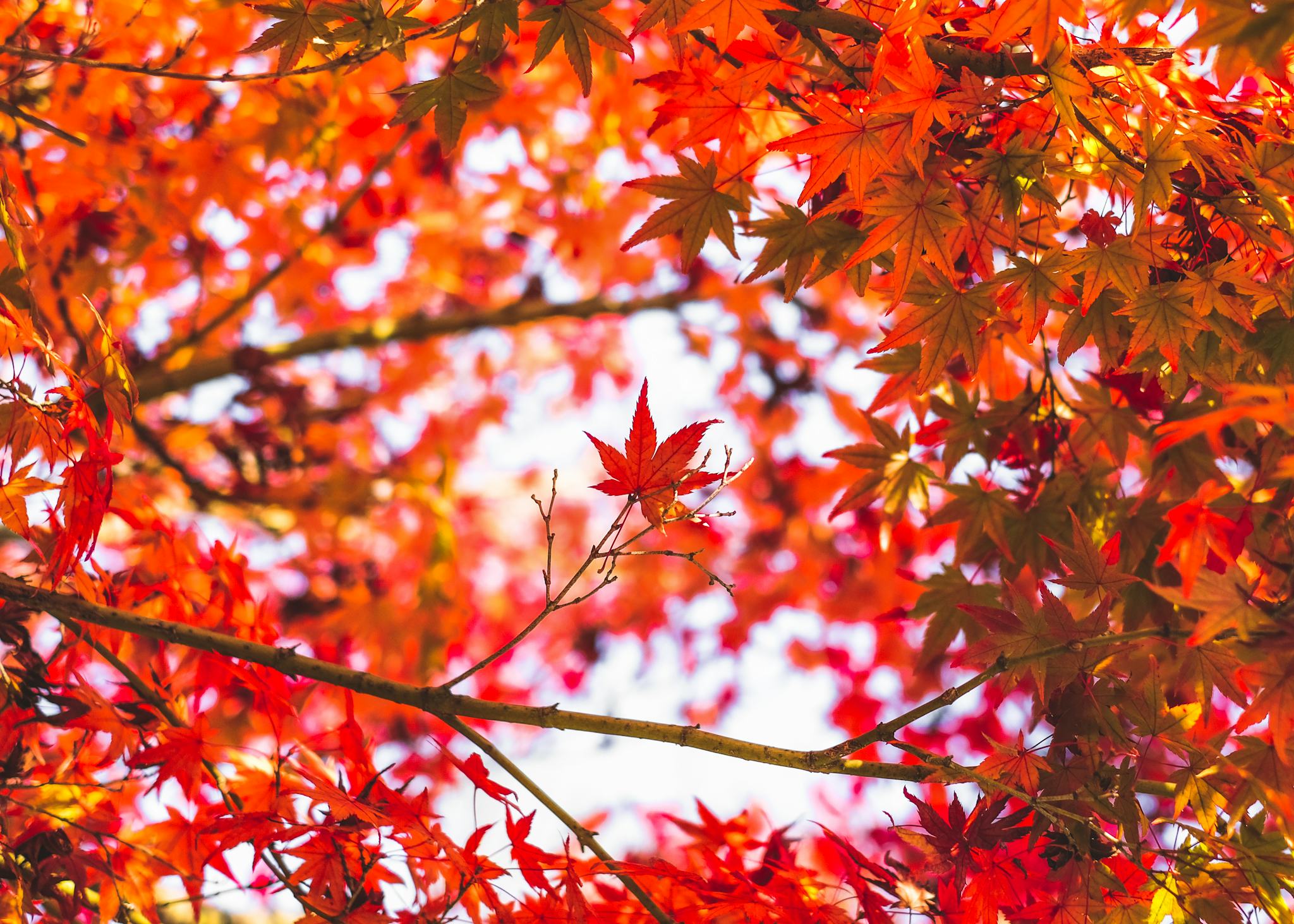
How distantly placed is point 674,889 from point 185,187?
8.87 ft

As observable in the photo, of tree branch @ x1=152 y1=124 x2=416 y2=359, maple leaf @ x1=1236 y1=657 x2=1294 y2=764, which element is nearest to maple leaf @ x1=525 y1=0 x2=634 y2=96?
maple leaf @ x1=1236 y1=657 x2=1294 y2=764

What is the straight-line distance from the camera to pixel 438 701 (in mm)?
1354

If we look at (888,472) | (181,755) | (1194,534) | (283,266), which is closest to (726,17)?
(1194,534)

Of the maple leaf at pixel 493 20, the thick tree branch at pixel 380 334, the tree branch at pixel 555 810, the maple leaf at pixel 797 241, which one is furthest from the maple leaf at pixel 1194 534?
the thick tree branch at pixel 380 334

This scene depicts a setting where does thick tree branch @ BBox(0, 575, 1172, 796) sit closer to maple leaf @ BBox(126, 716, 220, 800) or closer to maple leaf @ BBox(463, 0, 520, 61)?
maple leaf @ BBox(126, 716, 220, 800)

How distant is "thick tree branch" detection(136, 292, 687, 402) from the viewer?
10.1 feet

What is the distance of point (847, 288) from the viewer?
4.92 m

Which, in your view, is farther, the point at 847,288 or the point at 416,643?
the point at 847,288

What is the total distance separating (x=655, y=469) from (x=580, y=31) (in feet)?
2.21

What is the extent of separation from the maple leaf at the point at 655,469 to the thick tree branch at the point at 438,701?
314 millimetres

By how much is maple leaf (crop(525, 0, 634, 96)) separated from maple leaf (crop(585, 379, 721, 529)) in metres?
0.53

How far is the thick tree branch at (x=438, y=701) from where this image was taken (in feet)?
3.99

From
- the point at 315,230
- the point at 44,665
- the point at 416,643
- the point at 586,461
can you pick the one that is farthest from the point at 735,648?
the point at 44,665

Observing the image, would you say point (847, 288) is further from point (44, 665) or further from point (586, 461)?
point (44, 665)
